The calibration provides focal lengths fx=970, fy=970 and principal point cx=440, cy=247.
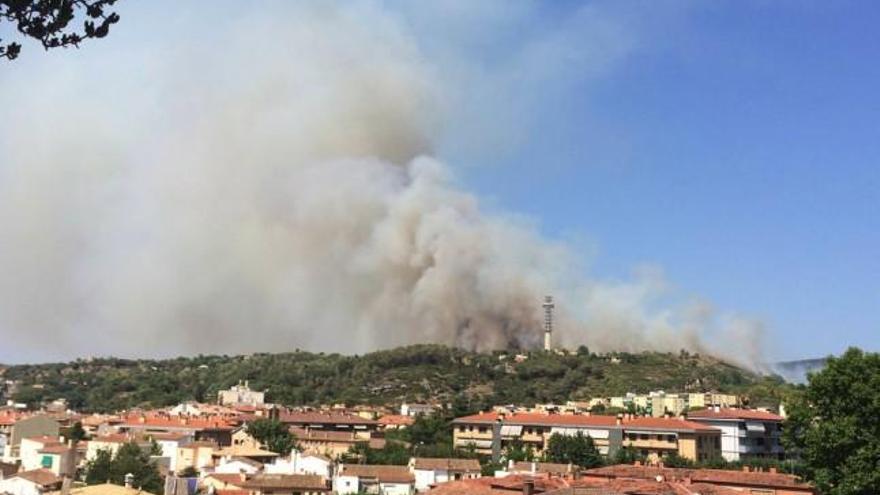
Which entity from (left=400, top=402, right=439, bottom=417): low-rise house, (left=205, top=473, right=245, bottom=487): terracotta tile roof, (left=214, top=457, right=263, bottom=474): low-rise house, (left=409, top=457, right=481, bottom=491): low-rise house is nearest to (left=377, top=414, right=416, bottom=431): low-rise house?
(left=400, top=402, right=439, bottom=417): low-rise house

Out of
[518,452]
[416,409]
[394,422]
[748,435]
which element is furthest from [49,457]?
[416,409]

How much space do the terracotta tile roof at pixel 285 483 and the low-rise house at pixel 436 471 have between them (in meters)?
4.80

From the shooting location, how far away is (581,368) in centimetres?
7762

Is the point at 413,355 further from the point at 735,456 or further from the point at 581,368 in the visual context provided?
the point at 735,456

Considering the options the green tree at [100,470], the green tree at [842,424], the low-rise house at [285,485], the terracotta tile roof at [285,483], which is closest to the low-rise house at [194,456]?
the green tree at [100,470]

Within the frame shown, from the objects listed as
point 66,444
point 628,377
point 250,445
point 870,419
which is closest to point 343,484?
point 250,445

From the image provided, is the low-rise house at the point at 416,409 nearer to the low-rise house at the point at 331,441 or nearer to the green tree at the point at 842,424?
the low-rise house at the point at 331,441

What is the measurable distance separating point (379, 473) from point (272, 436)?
1101 centimetres

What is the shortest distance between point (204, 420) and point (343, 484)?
51.4 ft

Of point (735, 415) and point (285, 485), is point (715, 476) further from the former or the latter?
point (735, 415)

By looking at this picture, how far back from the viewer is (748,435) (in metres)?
41.6

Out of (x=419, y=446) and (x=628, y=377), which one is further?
(x=628, y=377)

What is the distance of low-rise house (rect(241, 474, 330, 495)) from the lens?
27953 mm

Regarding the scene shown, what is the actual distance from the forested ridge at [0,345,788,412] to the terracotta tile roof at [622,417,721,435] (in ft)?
62.2
